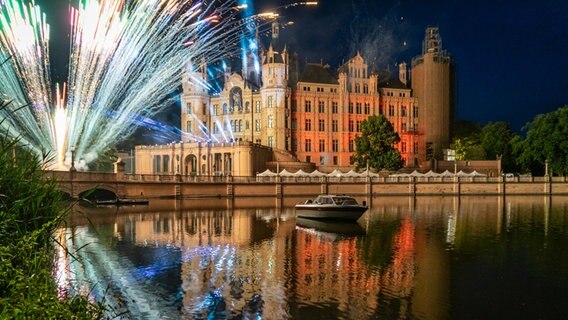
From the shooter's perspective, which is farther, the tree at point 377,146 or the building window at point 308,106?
the building window at point 308,106

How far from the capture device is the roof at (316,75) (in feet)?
397

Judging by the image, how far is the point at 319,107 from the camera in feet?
392

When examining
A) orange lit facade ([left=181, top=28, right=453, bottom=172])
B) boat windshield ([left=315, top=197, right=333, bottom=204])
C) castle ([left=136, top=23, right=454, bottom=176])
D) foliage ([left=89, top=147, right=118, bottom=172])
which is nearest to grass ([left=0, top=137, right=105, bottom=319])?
boat windshield ([left=315, top=197, right=333, bottom=204])

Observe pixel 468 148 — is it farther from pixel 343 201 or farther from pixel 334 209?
pixel 334 209

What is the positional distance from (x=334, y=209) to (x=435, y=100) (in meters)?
81.6

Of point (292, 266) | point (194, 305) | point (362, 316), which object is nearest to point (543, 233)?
point (292, 266)

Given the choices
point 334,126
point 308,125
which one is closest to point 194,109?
point 308,125

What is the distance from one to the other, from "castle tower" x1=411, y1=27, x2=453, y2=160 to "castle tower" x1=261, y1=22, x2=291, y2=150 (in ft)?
114

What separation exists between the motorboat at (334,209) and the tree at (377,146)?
49.7 metres

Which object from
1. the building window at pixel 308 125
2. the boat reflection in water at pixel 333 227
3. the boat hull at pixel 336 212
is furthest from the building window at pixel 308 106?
the boat hull at pixel 336 212

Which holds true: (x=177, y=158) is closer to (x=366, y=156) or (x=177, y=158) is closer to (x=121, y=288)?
(x=366, y=156)

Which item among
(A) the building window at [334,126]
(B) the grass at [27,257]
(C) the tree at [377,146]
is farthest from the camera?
(A) the building window at [334,126]

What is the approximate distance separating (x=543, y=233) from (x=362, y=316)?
29028 mm

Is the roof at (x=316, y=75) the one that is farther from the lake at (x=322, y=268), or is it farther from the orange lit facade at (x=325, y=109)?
the lake at (x=322, y=268)
